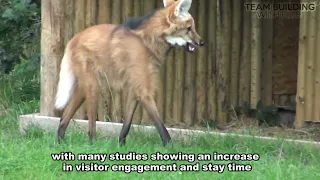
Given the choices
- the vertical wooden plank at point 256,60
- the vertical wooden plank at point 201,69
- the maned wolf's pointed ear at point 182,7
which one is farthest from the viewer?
the vertical wooden plank at point 256,60

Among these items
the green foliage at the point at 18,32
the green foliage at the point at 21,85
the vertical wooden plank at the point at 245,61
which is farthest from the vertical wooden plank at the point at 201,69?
the green foliage at the point at 21,85

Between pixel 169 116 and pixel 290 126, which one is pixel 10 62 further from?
pixel 290 126

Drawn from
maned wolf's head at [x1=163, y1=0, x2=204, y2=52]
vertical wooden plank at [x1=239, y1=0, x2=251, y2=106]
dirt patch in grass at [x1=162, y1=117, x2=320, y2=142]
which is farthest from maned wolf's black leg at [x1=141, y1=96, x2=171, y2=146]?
vertical wooden plank at [x1=239, y1=0, x2=251, y2=106]

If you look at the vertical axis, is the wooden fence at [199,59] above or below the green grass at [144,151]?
above

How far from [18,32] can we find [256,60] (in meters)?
3.30

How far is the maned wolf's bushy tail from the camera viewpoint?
6.17 metres

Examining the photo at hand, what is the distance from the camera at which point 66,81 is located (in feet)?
20.3

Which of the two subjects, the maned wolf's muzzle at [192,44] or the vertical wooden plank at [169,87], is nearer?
the maned wolf's muzzle at [192,44]

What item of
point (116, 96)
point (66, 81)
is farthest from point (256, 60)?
point (66, 81)

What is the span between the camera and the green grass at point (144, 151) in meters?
4.85

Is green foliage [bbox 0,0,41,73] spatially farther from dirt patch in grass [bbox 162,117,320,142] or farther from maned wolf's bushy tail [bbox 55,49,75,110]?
dirt patch in grass [bbox 162,117,320,142]

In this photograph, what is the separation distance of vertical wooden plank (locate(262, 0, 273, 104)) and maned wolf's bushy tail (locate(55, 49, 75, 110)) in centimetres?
298

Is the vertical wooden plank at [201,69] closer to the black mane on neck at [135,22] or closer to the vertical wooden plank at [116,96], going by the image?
the vertical wooden plank at [116,96]

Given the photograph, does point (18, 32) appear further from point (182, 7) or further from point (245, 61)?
point (182, 7)
